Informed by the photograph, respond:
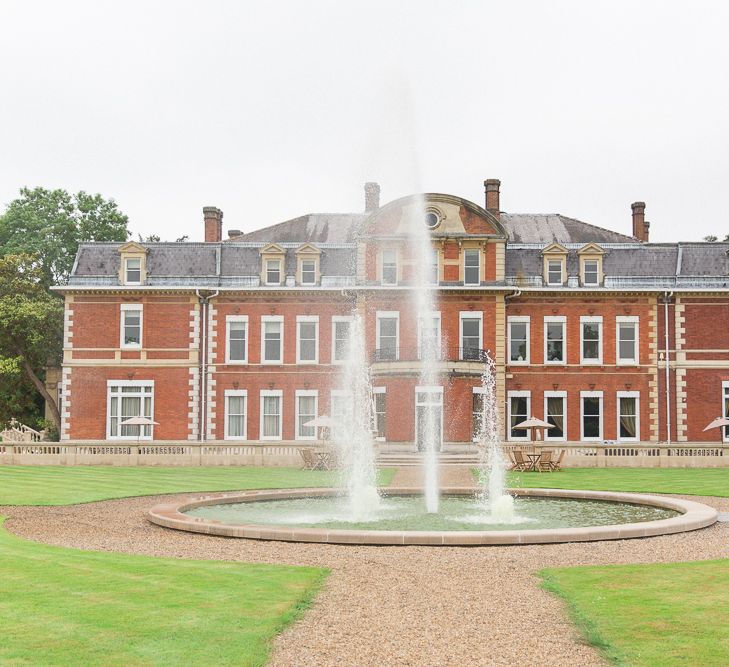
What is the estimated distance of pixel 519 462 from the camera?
112ft

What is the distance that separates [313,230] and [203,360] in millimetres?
9238

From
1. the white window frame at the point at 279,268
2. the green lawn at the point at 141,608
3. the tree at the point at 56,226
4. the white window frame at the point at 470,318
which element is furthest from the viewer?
the tree at the point at 56,226

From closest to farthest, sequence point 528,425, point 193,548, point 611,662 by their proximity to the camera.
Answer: point 611,662 → point 193,548 → point 528,425

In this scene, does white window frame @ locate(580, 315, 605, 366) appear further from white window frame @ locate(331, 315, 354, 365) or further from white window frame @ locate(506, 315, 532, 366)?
white window frame @ locate(331, 315, 354, 365)

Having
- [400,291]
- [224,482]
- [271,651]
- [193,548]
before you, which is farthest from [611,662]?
[400,291]

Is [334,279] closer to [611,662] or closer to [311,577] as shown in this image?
[311,577]

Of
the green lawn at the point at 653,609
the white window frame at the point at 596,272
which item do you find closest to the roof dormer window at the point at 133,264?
the white window frame at the point at 596,272

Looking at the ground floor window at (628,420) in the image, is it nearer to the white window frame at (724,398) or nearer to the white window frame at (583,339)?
the white window frame at (583,339)

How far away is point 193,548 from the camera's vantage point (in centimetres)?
1453

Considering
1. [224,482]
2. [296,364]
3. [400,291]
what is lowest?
[224,482]

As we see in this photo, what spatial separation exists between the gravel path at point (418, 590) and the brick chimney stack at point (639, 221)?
34.5m

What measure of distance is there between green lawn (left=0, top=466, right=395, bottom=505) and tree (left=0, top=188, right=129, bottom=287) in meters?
27.6

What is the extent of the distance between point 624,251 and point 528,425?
38.8 ft

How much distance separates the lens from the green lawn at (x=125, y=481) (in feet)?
76.6
